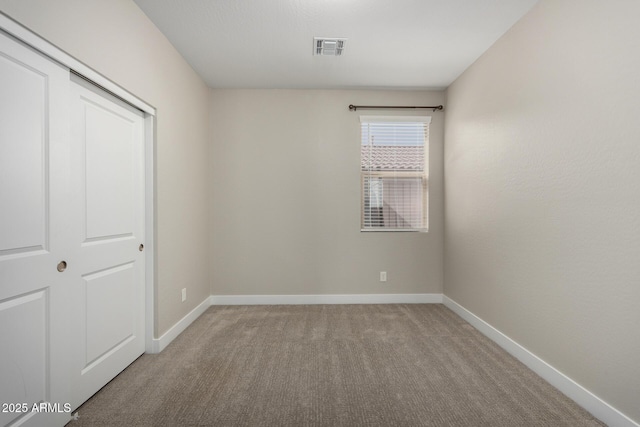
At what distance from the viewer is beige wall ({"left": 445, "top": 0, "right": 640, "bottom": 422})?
176cm

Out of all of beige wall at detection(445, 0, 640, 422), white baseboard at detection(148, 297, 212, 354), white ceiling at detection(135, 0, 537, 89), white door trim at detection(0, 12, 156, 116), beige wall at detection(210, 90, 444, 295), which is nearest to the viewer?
white door trim at detection(0, 12, 156, 116)

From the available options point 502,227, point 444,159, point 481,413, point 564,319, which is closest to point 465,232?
point 502,227

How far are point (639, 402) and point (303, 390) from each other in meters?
1.84

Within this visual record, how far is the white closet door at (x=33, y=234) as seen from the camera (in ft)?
4.92

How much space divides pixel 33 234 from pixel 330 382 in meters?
1.97

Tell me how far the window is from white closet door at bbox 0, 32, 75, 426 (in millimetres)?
3140

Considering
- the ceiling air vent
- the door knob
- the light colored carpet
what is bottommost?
the light colored carpet

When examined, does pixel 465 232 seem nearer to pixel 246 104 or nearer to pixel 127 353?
pixel 246 104

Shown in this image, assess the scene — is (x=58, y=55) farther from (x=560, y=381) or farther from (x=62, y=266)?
(x=560, y=381)

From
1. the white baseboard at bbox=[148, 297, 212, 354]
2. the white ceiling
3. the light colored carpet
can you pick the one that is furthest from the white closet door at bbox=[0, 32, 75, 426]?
the white ceiling

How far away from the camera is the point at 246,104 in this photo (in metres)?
4.16

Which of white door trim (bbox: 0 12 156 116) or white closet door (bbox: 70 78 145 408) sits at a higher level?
white door trim (bbox: 0 12 156 116)

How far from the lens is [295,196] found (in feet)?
13.7

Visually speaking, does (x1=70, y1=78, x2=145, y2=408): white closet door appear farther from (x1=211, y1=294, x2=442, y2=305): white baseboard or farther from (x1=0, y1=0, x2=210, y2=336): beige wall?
(x1=211, y1=294, x2=442, y2=305): white baseboard
